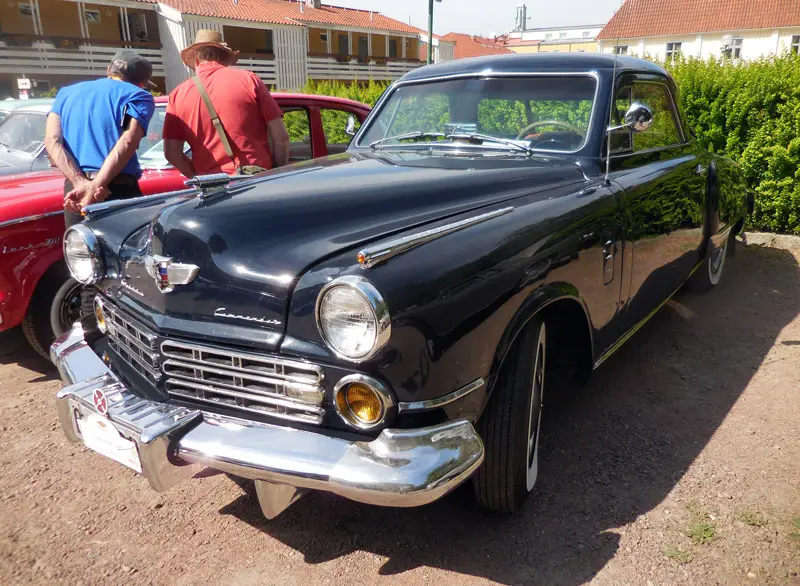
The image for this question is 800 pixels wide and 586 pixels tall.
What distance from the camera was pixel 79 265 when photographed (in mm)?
2676

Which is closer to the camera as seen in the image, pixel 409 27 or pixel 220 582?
pixel 220 582

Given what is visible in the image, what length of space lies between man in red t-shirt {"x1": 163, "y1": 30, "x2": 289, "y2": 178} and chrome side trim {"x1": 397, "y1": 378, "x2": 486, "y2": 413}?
91.4 inches

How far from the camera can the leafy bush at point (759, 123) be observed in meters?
6.69

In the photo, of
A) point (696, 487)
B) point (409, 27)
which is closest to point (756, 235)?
point (696, 487)

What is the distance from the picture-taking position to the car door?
125 inches

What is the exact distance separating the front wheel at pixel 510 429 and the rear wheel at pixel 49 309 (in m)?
2.71

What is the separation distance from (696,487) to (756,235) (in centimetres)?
541

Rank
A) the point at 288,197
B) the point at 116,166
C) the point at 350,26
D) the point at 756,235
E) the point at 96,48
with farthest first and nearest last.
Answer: the point at 350,26
the point at 96,48
the point at 756,235
the point at 116,166
the point at 288,197

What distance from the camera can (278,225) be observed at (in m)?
2.22

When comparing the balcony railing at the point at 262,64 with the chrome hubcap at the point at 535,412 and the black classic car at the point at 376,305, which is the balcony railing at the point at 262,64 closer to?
the black classic car at the point at 376,305

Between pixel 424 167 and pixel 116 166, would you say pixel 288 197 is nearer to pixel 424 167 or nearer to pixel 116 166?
pixel 424 167

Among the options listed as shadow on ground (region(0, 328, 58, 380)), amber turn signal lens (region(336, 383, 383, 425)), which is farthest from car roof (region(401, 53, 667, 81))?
shadow on ground (region(0, 328, 58, 380))

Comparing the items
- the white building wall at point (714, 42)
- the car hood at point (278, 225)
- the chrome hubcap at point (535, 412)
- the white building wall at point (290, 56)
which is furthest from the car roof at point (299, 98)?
the white building wall at point (714, 42)

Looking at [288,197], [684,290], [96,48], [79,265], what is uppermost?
[96,48]
